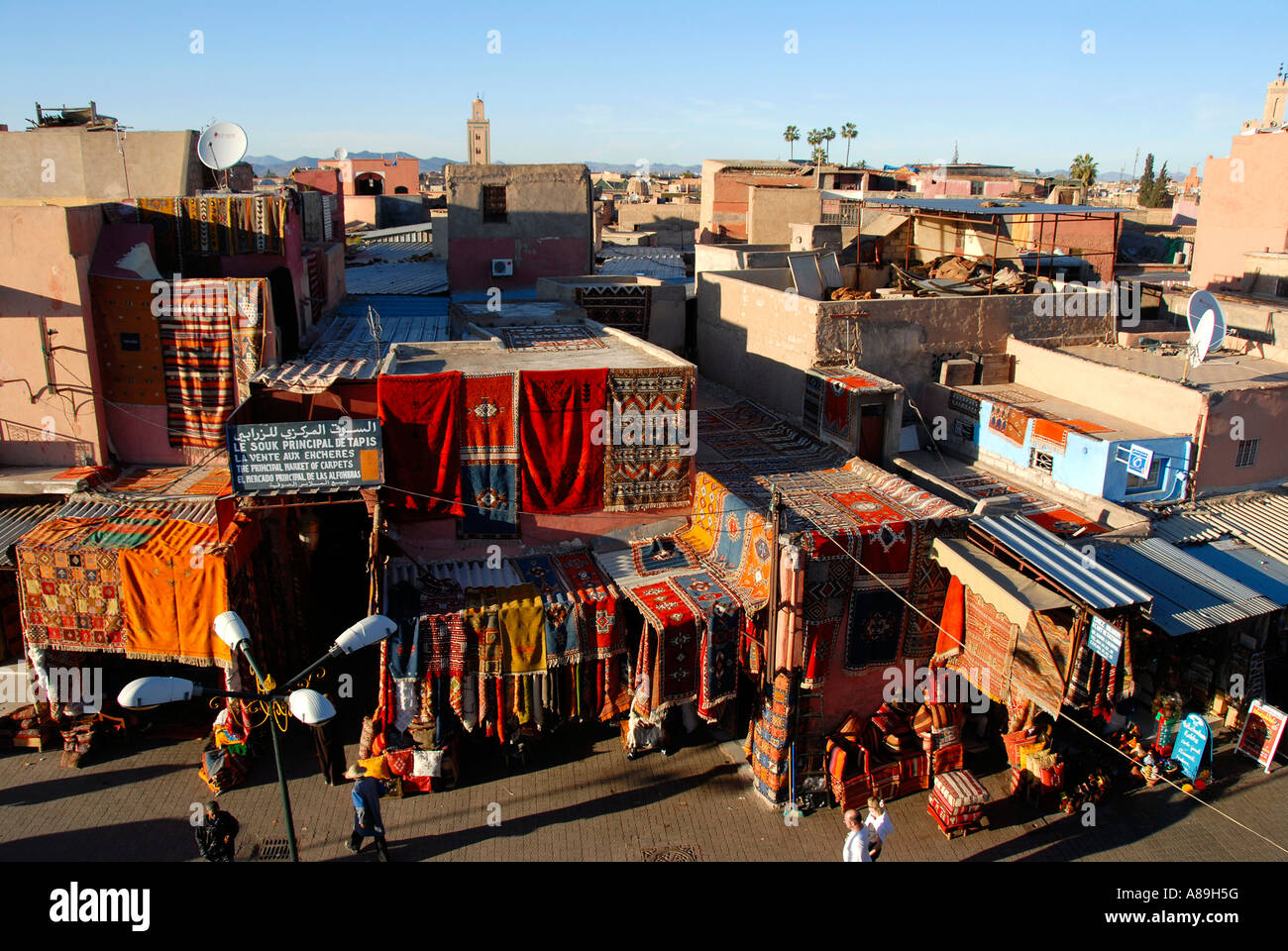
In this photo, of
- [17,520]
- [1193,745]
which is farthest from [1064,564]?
[17,520]

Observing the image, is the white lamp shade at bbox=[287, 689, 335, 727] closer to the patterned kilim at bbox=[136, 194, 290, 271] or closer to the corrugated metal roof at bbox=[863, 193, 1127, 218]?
the patterned kilim at bbox=[136, 194, 290, 271]

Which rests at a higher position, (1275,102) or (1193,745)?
(1275,102)

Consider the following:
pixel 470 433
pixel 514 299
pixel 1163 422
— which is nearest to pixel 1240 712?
pixel 1163 422

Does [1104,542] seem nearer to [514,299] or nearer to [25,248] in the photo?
[514,299]

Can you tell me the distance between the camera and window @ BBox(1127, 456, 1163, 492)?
13.6 m

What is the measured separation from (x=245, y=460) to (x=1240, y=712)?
13.8 metres

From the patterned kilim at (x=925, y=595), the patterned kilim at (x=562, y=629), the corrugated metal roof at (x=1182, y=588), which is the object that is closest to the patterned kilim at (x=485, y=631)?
the patterned kilim at (x=562, y=629)

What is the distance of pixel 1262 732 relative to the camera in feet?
40.1

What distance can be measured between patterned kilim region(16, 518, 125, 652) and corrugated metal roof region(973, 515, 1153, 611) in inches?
427

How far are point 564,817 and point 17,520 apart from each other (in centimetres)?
845

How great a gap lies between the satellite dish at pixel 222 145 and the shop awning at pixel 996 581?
13183mm

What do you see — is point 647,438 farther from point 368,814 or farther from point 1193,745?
point 1193,745

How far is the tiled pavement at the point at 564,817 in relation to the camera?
34.4ft

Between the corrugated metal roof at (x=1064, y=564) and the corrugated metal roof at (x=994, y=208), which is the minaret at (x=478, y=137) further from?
the corrugated metal roof at (x=1064, y=564)
